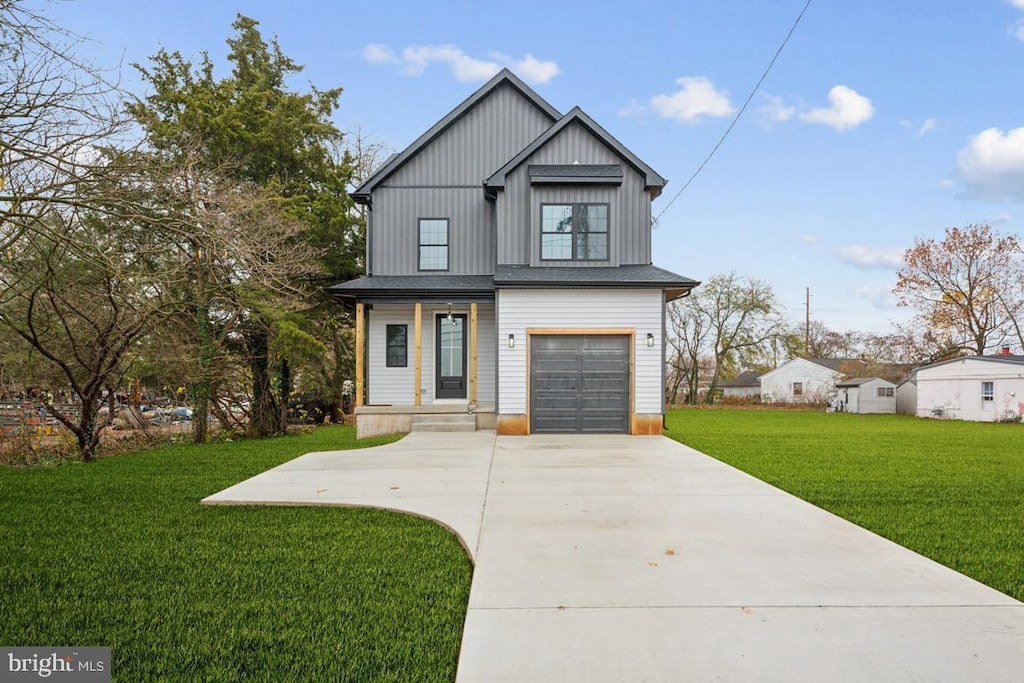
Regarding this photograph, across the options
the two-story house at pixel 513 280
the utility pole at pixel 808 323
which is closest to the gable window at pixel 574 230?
the two-story house at pixel 513 280

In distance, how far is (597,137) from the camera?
48.1 ft

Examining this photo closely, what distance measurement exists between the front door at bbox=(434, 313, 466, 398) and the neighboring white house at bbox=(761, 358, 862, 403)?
107ft

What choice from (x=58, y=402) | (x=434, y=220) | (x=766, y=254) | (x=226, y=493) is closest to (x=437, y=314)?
(x=434, y=220)

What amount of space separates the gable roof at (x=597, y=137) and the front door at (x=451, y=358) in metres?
3.77

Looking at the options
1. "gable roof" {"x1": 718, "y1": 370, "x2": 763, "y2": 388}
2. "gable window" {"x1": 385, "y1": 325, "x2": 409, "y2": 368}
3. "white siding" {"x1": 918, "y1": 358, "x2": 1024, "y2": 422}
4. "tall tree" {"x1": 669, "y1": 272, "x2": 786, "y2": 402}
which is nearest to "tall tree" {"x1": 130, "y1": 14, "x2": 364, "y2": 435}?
"gable window" {"x1": 385, "y1": 325, "x2": 409, "y2": 368}

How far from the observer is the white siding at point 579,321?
45.5ft

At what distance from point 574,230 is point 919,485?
8.77m

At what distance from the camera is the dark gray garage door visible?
45.8ft

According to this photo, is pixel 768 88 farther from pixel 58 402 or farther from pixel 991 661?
pixel 58 402

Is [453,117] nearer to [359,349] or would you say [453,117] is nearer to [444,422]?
[359,349]

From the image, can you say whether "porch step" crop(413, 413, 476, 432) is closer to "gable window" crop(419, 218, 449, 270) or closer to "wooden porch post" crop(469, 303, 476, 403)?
"wooden porch post" crop(469, 303, 476, 403)

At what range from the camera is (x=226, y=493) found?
7211 millimetres

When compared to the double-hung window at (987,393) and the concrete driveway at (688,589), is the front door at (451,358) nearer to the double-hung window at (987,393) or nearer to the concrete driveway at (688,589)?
the concrete driveway at (688,589)

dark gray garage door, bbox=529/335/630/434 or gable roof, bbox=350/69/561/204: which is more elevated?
gable roof, bbox=350/69/561/204
